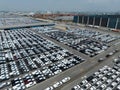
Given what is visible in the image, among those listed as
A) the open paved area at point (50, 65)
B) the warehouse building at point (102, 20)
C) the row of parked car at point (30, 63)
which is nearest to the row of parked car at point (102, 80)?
the open paved area at point (50, 65)

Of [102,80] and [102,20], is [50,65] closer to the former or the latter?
[102,80]

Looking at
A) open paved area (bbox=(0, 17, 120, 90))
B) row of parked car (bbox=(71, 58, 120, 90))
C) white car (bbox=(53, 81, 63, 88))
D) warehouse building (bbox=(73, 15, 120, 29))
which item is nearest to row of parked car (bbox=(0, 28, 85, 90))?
open paved area (bbox=(0, 17, 120, 90))

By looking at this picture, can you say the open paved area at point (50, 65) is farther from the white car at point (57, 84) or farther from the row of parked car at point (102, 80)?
the row of parked car at point (102, 80)

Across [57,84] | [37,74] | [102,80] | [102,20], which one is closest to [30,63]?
[37,74]

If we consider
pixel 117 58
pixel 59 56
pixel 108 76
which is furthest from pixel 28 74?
pixel 117 58

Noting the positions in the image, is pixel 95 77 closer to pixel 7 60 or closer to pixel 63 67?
pixel 63 67
